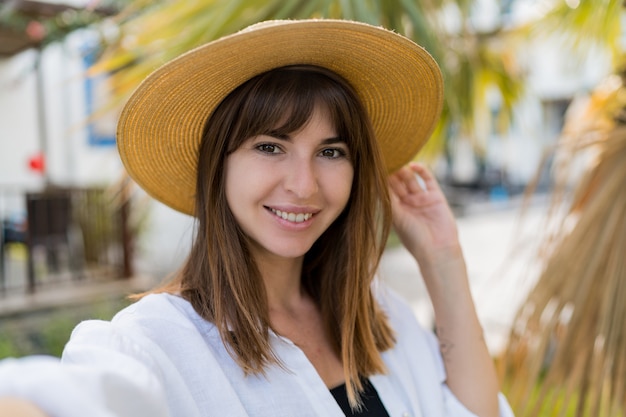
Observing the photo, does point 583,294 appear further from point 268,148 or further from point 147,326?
point 147,326

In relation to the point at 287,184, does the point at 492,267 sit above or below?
below

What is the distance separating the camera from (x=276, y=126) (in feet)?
4.14

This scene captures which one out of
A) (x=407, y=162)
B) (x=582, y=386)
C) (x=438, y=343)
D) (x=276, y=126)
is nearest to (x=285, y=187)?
(x=276, y=126)

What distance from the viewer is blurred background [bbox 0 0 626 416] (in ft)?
6.24

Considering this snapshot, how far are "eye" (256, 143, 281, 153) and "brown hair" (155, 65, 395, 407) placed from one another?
0.11 feet

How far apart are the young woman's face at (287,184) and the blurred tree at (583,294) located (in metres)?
0.94

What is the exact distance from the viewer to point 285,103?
4.16 feet

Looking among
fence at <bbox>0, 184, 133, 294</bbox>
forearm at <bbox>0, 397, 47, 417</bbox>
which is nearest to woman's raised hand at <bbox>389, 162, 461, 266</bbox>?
forearm at <bbox>0, 397, 47, 417</bbox>

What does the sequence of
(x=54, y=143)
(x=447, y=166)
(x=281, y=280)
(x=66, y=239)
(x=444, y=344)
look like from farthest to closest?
(x=54, y=143) → (x=66, y=239) → (x=447, y=166) → (x=444, y=344) → (x=281, y=280)

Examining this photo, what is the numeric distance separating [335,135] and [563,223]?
114 cm

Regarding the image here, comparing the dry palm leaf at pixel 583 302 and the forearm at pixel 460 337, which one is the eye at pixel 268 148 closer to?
the forearm at pixel 460 337

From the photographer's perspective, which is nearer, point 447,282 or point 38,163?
point 447,282

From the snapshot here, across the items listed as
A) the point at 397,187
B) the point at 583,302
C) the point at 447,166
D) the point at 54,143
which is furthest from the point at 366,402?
the point at 54,143

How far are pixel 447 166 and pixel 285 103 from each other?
320 centimetres
